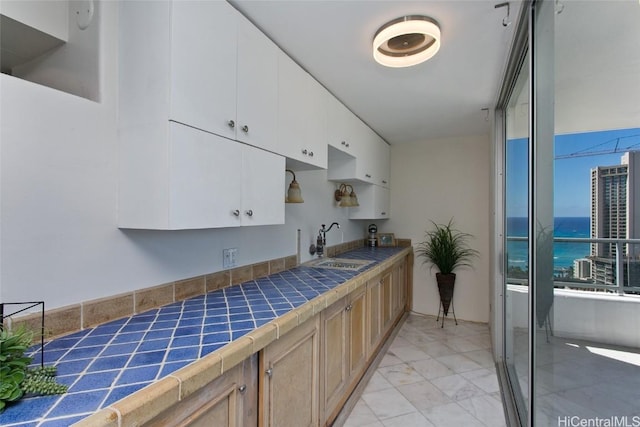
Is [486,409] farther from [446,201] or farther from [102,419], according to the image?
[446,201]

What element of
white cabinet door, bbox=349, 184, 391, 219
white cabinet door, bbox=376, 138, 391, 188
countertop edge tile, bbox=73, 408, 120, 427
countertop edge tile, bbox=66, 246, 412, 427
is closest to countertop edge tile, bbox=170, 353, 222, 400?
countertop edge tile, bbox=66, 246, 412, 427

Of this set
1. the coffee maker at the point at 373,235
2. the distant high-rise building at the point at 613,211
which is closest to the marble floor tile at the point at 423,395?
the distant high-rise building at the point at 613,211

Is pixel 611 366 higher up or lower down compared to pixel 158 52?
lower down

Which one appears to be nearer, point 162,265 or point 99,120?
point 99,120

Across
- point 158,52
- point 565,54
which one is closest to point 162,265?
point 158,52

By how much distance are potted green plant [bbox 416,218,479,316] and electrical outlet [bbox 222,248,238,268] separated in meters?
2.78

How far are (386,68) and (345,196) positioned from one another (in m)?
1.33

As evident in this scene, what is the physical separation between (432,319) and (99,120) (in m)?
3.90

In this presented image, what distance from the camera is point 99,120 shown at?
47.8 inches

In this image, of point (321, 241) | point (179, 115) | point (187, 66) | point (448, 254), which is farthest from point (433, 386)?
point (187, 66)

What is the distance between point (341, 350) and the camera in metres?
1.94

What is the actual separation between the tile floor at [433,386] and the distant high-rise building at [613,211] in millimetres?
1424

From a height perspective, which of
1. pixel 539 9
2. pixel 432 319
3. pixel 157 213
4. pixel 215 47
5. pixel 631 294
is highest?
pixel 539 9

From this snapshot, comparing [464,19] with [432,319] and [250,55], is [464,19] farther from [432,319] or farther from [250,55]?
[432,319]
